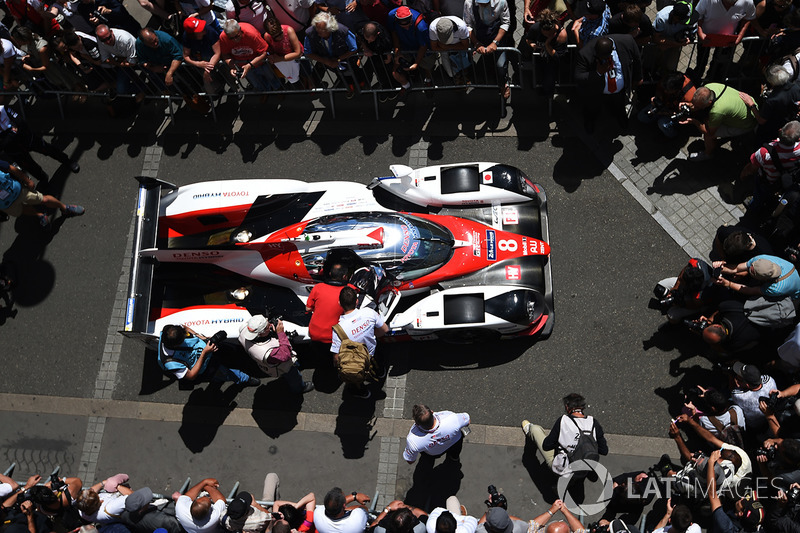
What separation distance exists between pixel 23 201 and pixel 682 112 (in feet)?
31.2

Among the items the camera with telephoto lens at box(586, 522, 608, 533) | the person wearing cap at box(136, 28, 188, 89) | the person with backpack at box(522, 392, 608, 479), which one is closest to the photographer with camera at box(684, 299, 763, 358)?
the person with backpack at box(522, 392, 608, 479)

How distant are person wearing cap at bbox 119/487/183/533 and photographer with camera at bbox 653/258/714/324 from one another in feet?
21.3

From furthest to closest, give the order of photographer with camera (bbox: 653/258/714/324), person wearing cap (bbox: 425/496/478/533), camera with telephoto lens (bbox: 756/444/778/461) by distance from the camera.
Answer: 1. photographer with camera (bbox: 653/258/714/324)
2. camera with telephoto lens (bbox: 756/444/778/461)
3. person wearing cap (bbox: 425/496/478/533)

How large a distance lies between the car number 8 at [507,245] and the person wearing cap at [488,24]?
2822 millimetres

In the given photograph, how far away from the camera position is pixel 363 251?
880cm

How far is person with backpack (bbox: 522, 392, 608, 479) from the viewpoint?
7.62 meters

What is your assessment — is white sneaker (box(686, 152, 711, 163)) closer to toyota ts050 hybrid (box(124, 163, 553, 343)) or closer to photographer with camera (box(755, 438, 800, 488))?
toyota ts050 hybrid (box(124, 163, 553, 343))

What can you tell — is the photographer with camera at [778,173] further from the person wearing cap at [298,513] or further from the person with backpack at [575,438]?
the person wearing cap at [298,513]

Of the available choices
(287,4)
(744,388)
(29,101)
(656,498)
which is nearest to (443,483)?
(656,498)

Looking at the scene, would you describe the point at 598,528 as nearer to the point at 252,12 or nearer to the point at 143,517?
the point at 143,517

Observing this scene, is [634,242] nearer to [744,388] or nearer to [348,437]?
[744,388]

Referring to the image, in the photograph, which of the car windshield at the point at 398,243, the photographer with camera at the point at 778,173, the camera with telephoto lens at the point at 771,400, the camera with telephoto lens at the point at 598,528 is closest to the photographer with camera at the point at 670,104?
the photographer with camera at the point at 778,173

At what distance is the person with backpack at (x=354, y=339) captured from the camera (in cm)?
803

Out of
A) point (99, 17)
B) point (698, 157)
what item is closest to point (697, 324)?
point (698, 157)
